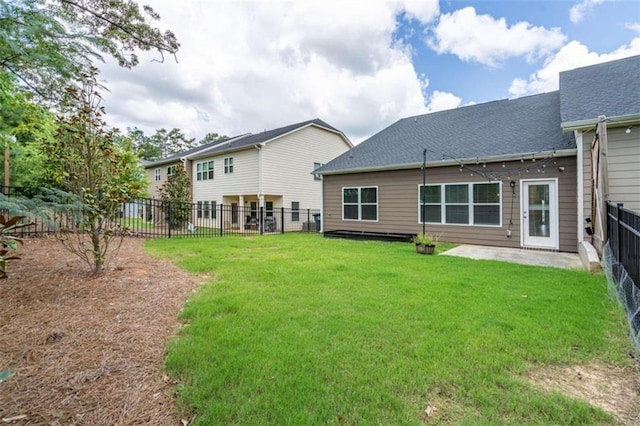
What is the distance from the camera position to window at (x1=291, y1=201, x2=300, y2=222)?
16703 mm

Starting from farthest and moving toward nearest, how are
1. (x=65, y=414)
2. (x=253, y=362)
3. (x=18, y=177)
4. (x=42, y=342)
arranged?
(x=18, y=177)
(x=42, y=342)
(x=253, y=362)
(x=65, y=414)

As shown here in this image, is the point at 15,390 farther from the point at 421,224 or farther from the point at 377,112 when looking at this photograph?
the point at 377,112

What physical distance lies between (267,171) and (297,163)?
221 cm

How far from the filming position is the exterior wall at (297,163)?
15.9 meters

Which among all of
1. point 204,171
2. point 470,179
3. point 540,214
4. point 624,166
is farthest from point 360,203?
point 204,171

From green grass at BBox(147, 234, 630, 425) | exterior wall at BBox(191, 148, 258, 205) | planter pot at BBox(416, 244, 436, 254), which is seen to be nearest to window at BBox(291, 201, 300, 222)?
exterior wall at BBox(191, 148, 258, 205)

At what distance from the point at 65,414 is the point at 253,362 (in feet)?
3.97

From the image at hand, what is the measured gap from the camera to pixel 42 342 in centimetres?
281

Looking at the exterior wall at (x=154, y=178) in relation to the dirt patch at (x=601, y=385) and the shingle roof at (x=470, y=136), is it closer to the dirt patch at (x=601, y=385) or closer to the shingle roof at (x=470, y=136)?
the shingle roof at (x=470, y=136)

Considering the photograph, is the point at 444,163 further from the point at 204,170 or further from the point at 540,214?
the point at 204,170

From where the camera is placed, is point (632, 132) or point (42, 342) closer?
point (42, 342)

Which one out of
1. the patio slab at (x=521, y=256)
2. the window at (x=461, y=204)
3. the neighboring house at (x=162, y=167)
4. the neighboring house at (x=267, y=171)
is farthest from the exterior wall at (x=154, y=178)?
the patio slab at (x=521, y=256)

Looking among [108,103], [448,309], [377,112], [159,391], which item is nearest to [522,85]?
[377,112]

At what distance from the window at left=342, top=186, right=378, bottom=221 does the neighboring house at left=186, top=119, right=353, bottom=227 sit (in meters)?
4.78
